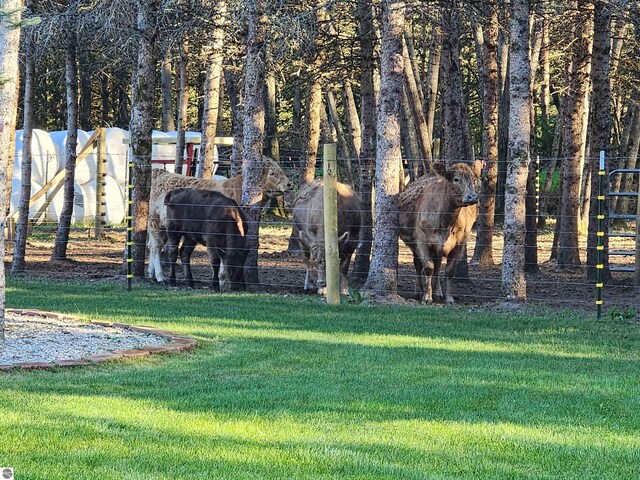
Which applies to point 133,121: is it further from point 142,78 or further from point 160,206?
point 160,206

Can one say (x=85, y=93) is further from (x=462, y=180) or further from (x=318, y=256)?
(x=462, y=180)

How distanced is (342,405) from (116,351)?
3088mm

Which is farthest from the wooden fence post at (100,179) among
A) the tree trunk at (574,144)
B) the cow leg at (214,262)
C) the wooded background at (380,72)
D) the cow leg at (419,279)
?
the tree trunk at (574,144)

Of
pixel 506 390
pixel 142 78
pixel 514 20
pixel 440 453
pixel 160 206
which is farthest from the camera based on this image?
pixel 160 206

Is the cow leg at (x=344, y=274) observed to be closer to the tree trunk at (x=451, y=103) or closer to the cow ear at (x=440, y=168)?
the cow ear at (x=440, y=168)

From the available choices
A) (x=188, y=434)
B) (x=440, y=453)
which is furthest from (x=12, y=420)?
(x=440, y=453)

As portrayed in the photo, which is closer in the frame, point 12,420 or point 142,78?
point 12,420

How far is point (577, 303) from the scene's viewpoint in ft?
53.7

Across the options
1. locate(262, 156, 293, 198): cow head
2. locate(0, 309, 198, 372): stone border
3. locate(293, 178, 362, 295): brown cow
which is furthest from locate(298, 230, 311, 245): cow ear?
locate(0, 309, 198, 372): stone border

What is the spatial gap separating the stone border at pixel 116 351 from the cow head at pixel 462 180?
6152 mm

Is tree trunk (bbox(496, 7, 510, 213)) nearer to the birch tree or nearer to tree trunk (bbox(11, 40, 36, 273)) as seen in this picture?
the birch tree

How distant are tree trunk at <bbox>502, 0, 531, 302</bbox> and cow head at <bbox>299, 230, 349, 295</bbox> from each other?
3575 mm

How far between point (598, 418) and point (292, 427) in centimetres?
219

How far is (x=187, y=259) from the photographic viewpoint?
19609 millimetres
